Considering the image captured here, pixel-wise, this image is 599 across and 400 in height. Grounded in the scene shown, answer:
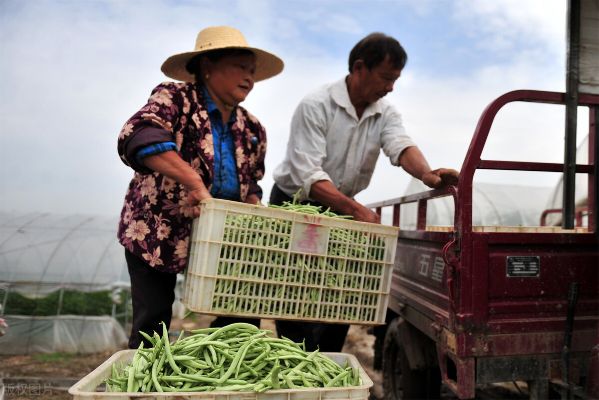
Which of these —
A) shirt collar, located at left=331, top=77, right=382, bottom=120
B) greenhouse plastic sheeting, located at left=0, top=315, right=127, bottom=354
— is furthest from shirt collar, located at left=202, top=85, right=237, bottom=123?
greenhouse plastic sheeting, located at left=0, top=315, right=127, bottom=354

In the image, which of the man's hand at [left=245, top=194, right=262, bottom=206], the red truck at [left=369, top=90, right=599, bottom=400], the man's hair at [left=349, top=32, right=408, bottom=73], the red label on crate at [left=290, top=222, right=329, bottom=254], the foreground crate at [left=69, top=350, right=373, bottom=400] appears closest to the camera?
the foreground crate at [left=69, top=350, right=373, bottom=400]

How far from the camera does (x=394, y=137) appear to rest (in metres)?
3.84

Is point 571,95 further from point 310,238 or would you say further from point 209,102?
point 209,102

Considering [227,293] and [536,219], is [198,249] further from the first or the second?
[536,219]

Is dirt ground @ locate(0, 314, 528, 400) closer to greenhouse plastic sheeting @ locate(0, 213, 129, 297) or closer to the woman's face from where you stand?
greenhouse plastic sheeting @ locate(0, 213, 129, 297)

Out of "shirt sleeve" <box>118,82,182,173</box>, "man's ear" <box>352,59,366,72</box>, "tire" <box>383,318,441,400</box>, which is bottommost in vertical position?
"tire" <box>383,318,441,400</box>

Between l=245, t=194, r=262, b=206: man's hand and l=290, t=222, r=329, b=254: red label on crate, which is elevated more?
l=245, t=194, r=262, b=206: man's hand

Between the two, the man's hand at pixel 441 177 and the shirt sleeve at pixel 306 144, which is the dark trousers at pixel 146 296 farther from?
the man's hand at pixel 441 177

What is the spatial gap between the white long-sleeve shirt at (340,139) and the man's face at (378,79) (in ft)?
0.52

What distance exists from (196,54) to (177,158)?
80cm

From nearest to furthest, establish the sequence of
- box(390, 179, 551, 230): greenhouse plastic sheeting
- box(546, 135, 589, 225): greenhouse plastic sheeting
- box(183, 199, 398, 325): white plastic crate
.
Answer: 1. box(183, 199, 398, 325): white plastic crate
2. box(546, 135, 589, 225): greenhouse plastic sheeting
3. box(390, 179, 551, 230): greenhouse plastic sheeting

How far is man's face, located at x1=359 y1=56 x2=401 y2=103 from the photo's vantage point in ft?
11.6

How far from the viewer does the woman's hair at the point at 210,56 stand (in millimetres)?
2939

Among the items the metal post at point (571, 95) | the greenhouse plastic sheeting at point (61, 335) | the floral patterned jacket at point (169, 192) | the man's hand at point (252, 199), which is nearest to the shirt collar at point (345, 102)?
the man's hand at point (252, 199)
